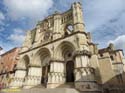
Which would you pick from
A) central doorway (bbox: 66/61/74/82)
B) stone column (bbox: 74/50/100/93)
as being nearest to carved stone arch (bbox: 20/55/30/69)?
central doorway (bbox: 66/61/74/82)

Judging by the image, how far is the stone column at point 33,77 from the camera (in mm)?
21000

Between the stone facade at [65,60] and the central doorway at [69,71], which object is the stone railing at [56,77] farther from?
the central doorway at [69,71]

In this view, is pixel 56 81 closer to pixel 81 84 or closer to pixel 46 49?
pixel 81 84

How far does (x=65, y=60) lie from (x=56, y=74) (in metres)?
2.75

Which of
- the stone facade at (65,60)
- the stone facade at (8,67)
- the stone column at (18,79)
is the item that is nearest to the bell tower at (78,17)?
the stone facade at (65,60)

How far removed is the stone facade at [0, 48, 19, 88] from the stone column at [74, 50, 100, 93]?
1580 centimetres

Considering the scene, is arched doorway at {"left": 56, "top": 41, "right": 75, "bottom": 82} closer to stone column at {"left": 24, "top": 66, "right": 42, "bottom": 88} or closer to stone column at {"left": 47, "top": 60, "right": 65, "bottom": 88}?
stone column at {"left": 47, "top": 60, "right": 65, "bottom": 88}

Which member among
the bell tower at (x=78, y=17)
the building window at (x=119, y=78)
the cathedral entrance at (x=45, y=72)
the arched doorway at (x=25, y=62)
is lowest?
the building window at (x=119, y=78)

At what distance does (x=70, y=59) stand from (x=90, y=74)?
15.1ft

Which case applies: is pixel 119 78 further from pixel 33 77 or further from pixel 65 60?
pixel 33 77

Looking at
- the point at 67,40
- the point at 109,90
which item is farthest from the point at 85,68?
the point at 109,90

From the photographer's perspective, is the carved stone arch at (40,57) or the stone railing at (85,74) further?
the carved stone arch at (40,57)

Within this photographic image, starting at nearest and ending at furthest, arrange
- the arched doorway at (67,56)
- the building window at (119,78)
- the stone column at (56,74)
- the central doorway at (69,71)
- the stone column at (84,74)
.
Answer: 1. the stone column at (84,74)
2. the stone column at (56,74)
3. the central doorway at (69,71)
4. the arched doorway at (67,56)
5. the building window at (119,78)

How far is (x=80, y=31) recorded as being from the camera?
742 inches
